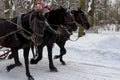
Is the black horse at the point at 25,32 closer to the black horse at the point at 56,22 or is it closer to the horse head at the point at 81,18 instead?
the black horse at the point at 56,22

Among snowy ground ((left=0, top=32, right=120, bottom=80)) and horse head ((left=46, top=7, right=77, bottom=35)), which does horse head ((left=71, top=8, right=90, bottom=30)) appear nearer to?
horse head ((left=46, top=7, right=77, bottom=35))

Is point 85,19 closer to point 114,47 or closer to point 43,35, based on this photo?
point 43,35

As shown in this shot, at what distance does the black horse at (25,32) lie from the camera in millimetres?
7219

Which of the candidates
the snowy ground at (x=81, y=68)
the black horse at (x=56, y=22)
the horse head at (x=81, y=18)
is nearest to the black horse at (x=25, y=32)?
the black horse at (x=56, y=22)

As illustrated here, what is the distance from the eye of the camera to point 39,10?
7.25 metres

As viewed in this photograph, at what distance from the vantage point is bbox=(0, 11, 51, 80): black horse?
722 cm

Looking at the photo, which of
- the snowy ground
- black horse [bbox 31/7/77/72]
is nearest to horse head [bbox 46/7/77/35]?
black horse [bbox 31/7/77/72]

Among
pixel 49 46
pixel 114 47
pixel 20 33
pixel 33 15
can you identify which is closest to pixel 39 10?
pixel 33 15

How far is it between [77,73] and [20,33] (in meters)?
1.86

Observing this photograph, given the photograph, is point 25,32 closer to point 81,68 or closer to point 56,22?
point 56,22

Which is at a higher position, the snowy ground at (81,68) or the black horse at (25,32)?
the black horse at (25,32)

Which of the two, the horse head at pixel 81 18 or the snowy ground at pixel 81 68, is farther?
the horse head at pixel 81 18

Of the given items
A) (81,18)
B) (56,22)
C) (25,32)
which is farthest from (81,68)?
(25,32)

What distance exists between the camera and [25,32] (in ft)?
24.0
